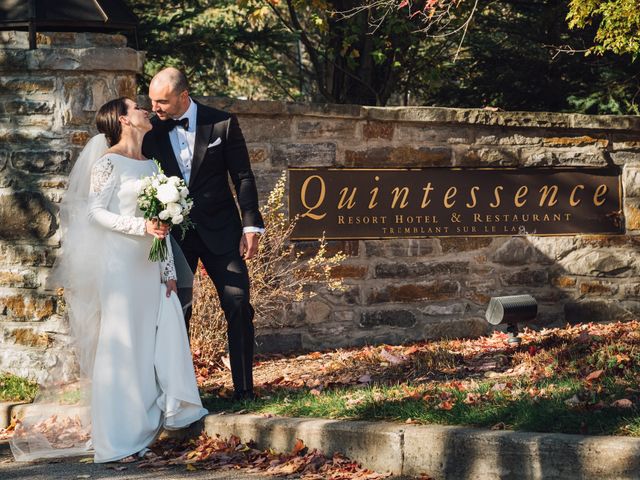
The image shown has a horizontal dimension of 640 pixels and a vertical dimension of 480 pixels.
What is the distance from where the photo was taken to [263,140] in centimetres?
855

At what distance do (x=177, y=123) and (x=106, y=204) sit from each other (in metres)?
0.66

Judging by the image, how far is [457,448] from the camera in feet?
16.3

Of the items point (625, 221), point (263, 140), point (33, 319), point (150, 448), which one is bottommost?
point (150, 448)

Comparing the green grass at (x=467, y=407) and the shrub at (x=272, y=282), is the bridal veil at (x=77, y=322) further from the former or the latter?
the shrub at (x=272, y=282)

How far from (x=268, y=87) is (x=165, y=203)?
17.3 meters

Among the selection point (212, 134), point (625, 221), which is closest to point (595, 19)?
point (625, 221)

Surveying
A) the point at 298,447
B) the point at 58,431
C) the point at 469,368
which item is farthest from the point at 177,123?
the point at 469,368

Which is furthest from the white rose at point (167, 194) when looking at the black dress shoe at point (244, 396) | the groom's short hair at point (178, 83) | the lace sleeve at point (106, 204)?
the black dress shoe at point (244, 396)

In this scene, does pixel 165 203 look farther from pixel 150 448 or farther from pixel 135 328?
pixel 150 448

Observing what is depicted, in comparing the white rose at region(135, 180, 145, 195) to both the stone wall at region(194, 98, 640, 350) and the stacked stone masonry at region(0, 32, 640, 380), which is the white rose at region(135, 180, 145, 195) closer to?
the stacked stone masonry at region(0, 32, 640, 380)

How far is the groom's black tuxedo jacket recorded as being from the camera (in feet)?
20.8

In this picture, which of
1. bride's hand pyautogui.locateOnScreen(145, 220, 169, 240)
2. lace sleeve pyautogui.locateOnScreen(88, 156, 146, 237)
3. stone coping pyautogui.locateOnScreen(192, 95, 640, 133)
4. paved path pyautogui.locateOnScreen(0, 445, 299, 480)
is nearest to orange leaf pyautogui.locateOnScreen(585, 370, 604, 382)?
paved path pyautogui.locateOnScreen(0, 445, 299, 480)

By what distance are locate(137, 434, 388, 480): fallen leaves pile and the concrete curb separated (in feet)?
0.19

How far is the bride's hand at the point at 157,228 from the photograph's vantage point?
5.96m
